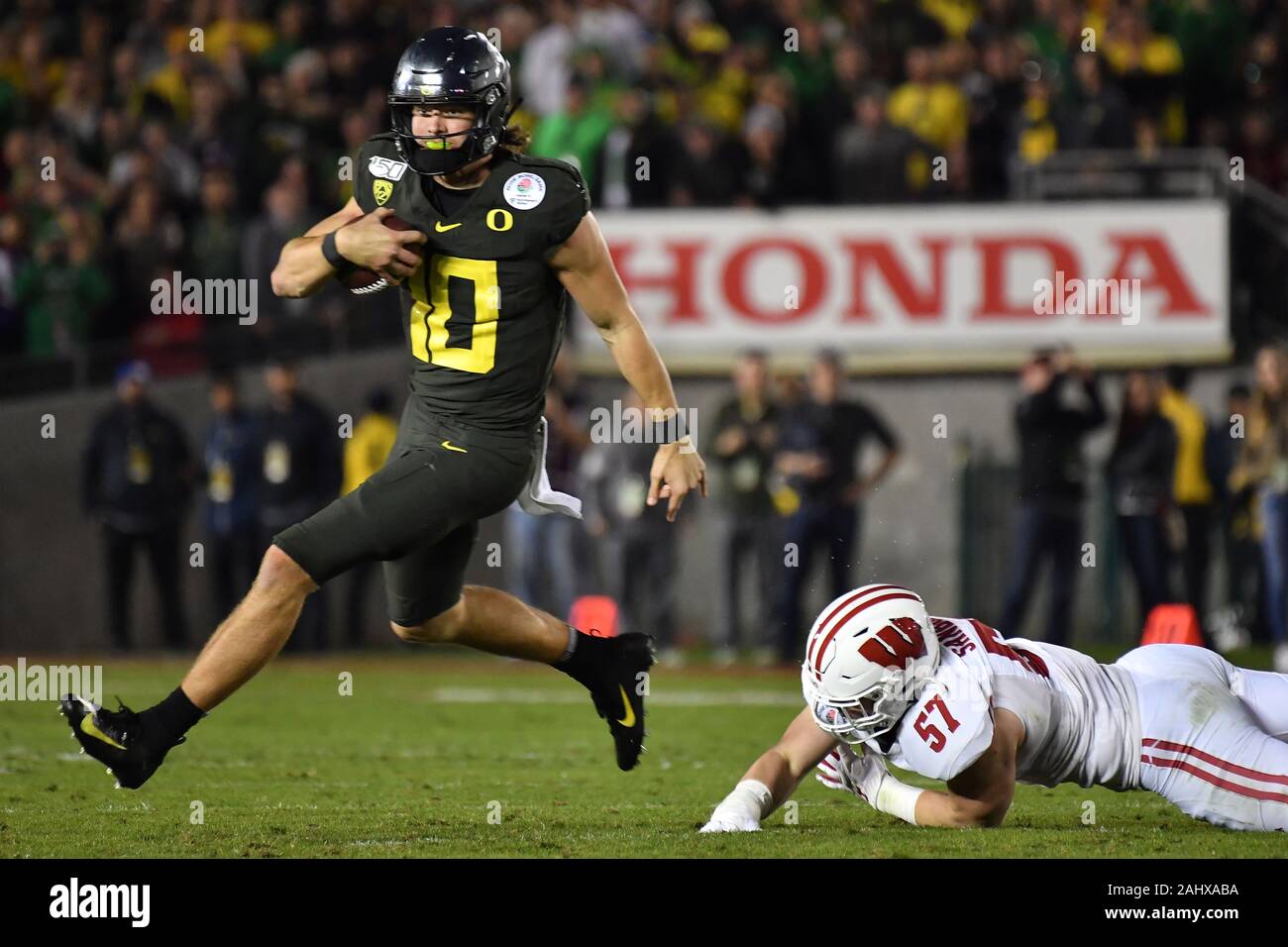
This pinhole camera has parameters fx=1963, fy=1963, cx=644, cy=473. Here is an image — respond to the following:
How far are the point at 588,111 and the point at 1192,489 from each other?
4.79 m

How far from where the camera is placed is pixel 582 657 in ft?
21.2

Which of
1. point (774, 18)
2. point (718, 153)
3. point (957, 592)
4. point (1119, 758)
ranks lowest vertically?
point (957, 592)

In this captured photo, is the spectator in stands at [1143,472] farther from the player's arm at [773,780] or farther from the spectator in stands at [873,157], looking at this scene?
the player's arm at [773,780]

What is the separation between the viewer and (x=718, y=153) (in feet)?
45.0

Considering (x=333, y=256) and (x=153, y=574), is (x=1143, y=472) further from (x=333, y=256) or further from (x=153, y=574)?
(x=333, y=256)

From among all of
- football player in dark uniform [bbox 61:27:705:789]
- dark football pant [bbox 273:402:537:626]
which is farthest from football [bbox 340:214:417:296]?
dark football pant [bbox 273:402:537:626]

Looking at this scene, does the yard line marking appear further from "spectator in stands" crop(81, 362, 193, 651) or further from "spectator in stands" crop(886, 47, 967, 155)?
"spectator in stands" crop(886, 47, 967, 155)

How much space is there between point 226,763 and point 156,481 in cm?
579

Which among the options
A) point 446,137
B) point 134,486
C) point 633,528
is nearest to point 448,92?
point 446,137

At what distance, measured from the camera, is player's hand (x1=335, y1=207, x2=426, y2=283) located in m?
5.49

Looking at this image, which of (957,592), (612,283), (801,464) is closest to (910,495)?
(957,592)

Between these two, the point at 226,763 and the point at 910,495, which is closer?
the point at 226,763
